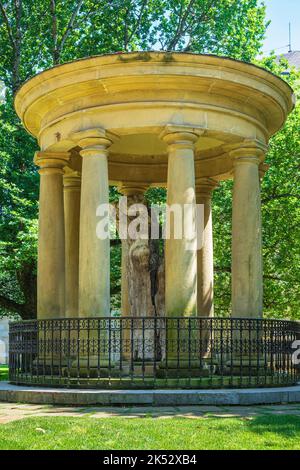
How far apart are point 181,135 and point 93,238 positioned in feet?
9.42

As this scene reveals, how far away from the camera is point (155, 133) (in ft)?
52.9

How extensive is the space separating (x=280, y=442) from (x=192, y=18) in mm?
28180

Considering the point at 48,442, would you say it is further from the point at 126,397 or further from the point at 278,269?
the point at 278,269

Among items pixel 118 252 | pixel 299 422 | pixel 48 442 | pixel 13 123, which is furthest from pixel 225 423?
pixel 13 123

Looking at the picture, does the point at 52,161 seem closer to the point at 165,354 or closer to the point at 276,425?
the point at 165,354

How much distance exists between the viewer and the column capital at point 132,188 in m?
20.4

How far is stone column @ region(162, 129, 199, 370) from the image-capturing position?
47.0 ft

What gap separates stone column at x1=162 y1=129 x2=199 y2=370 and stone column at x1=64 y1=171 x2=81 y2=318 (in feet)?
14.3

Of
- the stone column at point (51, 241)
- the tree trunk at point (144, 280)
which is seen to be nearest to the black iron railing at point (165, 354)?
the stone column at point (51, 241)

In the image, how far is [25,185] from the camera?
28.4m

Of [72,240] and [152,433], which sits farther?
[72,240]

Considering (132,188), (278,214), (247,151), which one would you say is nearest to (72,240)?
(132,188)

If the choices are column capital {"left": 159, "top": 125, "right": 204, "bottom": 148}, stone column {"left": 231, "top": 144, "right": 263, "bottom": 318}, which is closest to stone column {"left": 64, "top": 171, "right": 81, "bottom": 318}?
stone column {"left": 231, "top": 144, "right": 263, "bottom": 318}

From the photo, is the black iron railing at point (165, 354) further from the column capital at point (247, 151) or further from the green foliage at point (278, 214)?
the green foliage at point (278, 214)
